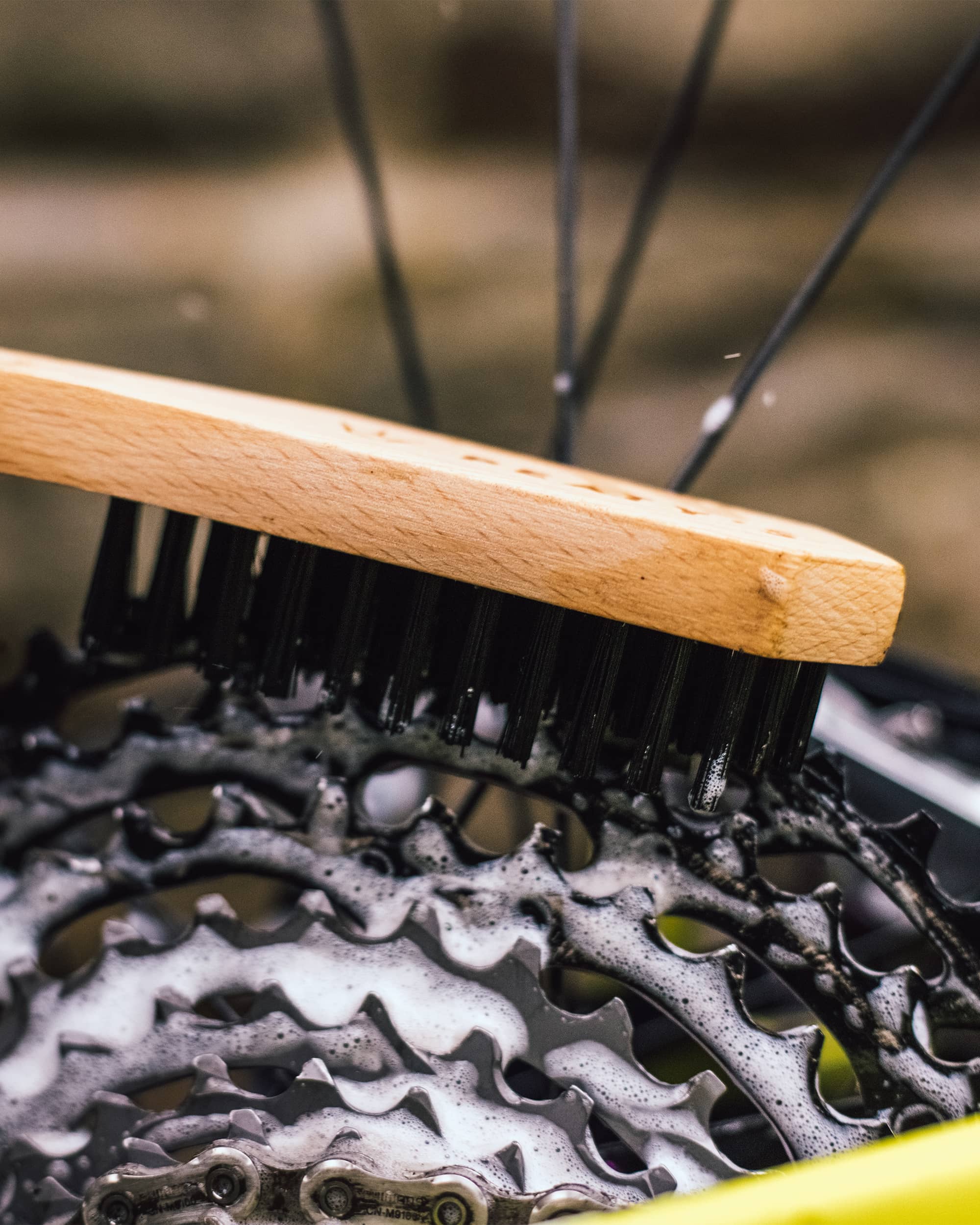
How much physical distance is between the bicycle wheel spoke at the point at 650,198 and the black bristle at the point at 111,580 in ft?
0.88

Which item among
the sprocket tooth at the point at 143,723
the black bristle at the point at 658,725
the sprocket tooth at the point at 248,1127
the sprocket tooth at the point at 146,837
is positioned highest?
the black bristle at the point at 658,725

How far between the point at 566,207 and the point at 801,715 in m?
0.26

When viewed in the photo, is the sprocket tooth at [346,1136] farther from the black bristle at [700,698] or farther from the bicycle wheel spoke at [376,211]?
the bicycle wheel spoke at [376,211]

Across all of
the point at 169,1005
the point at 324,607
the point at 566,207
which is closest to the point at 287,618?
the point at 324,607

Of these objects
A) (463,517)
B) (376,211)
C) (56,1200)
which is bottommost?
(56,1200)

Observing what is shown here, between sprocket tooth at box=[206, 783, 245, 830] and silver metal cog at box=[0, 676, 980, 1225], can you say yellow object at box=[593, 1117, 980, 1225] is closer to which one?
silver metal cog at box=[0, 676, 980, 1225]

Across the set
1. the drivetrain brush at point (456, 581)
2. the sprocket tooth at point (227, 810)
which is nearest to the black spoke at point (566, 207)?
the drivetrain brush at point (456, 581)

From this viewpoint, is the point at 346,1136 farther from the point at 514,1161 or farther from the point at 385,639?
the point at 385,639

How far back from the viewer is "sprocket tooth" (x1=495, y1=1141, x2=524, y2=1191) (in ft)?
0.73

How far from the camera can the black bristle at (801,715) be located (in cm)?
27

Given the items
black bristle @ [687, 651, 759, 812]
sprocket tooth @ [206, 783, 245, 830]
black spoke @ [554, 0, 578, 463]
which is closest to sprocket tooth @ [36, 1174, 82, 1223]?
sprocket tooth @ [206, 783, 245, 830]

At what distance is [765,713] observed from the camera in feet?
0.86

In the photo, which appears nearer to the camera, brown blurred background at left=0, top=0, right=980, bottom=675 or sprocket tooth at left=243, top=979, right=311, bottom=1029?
sprocket tooth at left=243, top=979, right=311, bottom=1029

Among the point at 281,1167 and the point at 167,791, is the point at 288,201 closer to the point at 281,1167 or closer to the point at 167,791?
the point at 167,791
